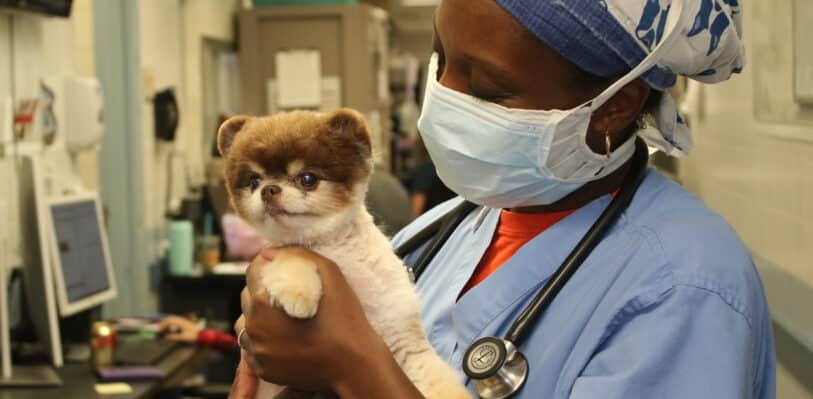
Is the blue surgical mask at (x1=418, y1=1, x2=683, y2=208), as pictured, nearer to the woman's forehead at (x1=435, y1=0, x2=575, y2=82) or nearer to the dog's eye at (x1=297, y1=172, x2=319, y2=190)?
the woman's forehead at (x1=435, y1=0, x2=575, y2=82)

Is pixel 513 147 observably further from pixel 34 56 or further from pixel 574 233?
pixel 34 56

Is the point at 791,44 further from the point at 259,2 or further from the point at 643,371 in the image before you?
the point at 259,2

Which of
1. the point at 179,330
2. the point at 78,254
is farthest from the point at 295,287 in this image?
the point at 179,330

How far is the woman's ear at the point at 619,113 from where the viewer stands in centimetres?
117

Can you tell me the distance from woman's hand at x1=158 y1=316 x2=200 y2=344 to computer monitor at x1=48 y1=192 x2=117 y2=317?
0.73ft

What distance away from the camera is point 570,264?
1106mm

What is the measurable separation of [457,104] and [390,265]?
23 centimetres

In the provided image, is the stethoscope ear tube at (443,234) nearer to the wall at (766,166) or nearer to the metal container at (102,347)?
the wall at (766,166)

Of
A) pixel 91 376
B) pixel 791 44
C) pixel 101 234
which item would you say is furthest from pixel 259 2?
pixel 791 44

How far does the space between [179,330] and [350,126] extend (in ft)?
7.66

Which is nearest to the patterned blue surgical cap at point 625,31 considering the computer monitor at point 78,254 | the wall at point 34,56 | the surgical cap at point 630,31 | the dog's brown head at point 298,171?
the surgical cap at point 630,31

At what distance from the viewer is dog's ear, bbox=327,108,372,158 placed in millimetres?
1144

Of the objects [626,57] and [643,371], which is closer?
[643,371]

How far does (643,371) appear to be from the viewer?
38.0 inches
